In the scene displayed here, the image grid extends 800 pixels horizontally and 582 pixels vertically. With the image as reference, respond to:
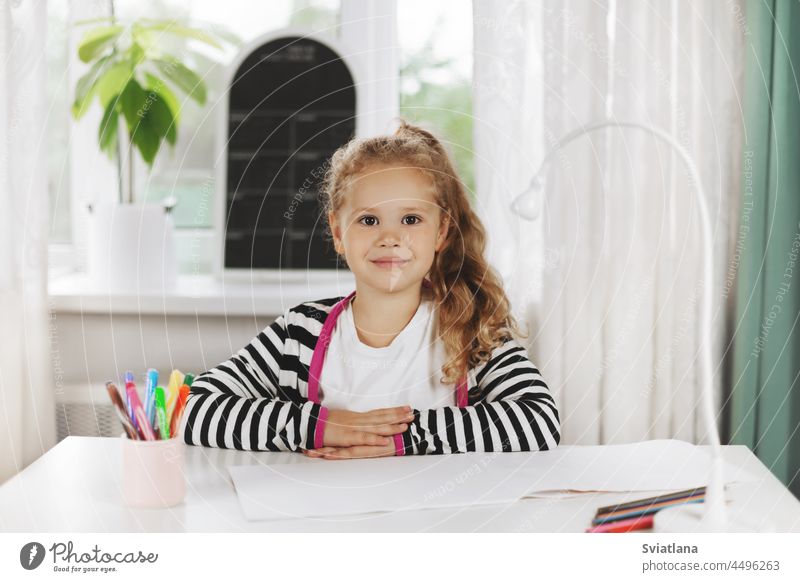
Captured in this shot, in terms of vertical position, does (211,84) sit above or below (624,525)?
above

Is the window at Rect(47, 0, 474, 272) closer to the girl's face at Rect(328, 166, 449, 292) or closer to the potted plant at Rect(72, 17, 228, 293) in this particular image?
the potted plant at Rect(72, 17, 228, 293)

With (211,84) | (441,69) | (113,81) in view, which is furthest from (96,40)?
(441,69)

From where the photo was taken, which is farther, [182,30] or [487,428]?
[182,30]

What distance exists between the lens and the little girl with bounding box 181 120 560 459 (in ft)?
2.84

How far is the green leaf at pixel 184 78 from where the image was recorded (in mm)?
1192

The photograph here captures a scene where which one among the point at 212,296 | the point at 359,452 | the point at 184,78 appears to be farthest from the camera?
the point at 184,78

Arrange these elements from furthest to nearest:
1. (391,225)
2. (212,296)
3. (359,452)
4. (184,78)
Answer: (184,78)
(212,296)
(391,225)
(359,452)

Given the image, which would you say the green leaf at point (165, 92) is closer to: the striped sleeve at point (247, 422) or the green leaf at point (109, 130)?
the green leaf at point (109, 130)

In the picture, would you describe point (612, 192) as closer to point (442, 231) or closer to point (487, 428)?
point (442, 231)

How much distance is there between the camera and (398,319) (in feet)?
3.00

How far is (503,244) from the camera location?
1.07m

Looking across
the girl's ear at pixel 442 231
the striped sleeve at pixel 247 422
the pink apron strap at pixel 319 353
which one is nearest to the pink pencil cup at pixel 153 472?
the striped sleeve at pixel 247 422

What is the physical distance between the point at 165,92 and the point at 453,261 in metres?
0.52
